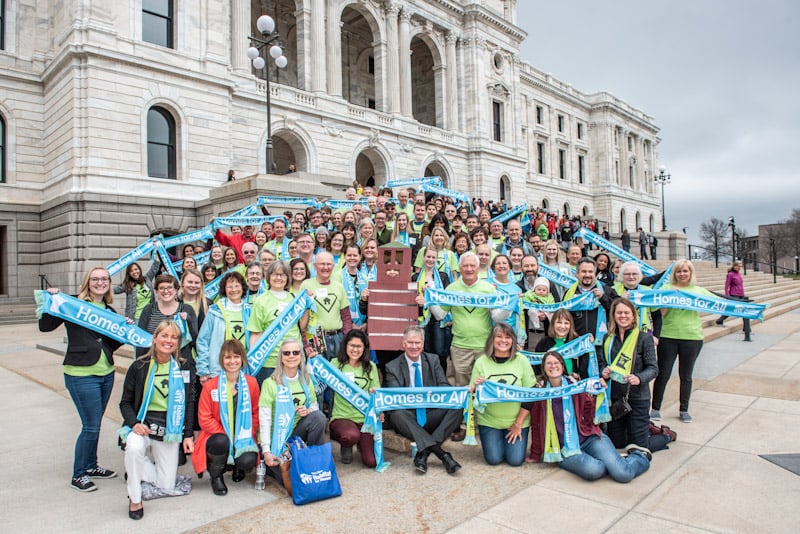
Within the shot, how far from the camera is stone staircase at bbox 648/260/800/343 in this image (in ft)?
44.3

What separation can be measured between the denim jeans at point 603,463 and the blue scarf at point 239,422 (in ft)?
9.64

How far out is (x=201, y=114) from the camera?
72.0 feet

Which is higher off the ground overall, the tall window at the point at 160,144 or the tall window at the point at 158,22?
the tall window at the point at 158,22

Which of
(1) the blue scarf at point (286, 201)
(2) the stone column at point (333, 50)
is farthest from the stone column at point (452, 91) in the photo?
(1) the blue scarf at point (286, 201)

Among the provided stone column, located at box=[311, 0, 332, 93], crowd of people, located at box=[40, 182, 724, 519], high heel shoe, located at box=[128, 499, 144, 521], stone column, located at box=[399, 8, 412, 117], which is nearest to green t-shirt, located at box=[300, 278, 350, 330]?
crowd of people, located at box=[40, 182, 724, 519]

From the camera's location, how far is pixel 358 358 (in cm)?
542

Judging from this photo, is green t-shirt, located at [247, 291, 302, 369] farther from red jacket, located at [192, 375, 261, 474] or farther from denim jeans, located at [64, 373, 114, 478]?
denim jeans, located at [64, 373, 114, 478]

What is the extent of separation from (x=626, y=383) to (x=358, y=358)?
273 cm

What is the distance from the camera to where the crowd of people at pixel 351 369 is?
4648 millimetres

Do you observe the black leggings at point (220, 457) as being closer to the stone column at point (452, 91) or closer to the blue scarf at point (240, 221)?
the blue scarf at point (240, 221)

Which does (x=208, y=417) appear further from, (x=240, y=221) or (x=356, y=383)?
(x=240, y=221)

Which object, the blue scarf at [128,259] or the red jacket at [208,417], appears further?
the blue scarf at [128,259]

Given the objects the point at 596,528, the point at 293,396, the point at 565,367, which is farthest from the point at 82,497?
the point at 565,367

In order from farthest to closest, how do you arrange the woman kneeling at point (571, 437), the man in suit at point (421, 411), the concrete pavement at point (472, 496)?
the man in suit at point (421, 411) → the woman kneeling at point (571, 437) → the concrete pavement at point (472, 496)
